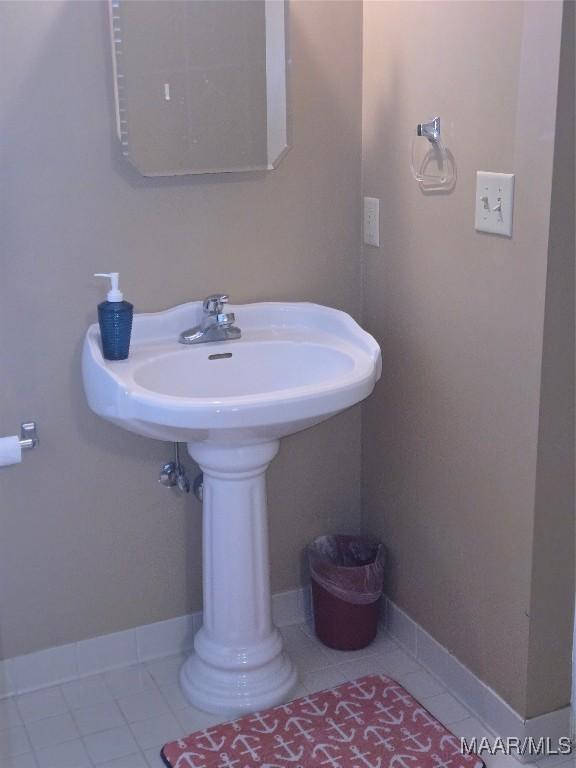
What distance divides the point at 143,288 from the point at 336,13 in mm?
747

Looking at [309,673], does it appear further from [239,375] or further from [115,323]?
[115,323]

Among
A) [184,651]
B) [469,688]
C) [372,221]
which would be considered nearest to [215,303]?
[372,221]

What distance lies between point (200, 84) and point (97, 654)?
1319mm

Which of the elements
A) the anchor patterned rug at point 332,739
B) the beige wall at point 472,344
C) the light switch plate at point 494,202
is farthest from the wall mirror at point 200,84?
the anchor patterned rug at point 332,739

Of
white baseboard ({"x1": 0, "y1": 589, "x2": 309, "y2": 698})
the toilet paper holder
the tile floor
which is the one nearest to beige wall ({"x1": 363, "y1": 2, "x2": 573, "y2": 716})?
the tile floor

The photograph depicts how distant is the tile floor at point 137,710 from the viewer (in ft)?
7.00

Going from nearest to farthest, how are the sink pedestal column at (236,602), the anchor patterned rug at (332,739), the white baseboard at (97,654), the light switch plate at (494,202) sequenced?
the light switch plate at (494,202), the anchor patterned rug at (332,739), the sink pedestal column at (236,602), the white baseboard at (97,654)

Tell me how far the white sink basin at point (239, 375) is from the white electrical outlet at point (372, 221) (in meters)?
0.21

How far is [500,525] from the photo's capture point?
2.09 m

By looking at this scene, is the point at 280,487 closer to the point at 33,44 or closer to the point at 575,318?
the point at 575,318

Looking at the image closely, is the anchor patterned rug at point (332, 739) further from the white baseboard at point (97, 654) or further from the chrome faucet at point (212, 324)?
the chrome faucet at point (212, 324)

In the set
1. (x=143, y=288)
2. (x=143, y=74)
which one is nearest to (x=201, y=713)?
(x=143, y=288)

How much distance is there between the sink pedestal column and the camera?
2209 mm

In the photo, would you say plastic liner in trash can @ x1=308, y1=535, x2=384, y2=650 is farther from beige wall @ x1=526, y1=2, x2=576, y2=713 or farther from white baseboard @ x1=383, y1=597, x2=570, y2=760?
beige wall @ x1=526, y1=2, x2=576, y2=713
